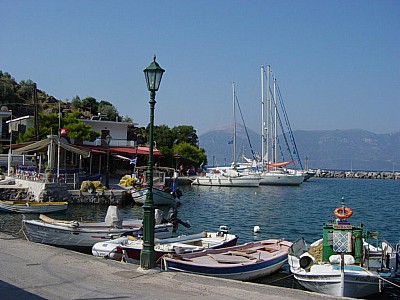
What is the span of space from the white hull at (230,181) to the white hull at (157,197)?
110 ft

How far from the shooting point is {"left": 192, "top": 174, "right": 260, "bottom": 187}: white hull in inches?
2776

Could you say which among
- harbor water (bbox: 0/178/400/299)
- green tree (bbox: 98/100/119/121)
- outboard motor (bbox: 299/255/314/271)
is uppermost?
green tree (bbox: 98/100/119/121)

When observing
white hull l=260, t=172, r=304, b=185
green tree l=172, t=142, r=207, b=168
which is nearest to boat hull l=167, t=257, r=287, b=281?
white hull l=260, t=172, r=304, b=185

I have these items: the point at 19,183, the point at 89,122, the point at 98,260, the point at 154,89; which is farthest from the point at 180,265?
the point at 89,122

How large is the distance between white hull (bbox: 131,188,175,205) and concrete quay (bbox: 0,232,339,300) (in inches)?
975

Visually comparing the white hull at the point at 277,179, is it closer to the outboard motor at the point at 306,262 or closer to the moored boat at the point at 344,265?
the moored boat at the point at 344,265

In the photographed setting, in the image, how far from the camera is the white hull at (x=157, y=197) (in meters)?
36.7

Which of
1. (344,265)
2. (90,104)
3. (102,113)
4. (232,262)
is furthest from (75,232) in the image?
(90,104)

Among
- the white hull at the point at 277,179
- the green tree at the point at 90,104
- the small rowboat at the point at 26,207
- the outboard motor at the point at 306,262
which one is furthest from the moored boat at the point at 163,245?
the green tree at the point at 90,104

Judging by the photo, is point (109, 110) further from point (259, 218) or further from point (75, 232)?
point (75, 232)

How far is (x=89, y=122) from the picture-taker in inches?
2446

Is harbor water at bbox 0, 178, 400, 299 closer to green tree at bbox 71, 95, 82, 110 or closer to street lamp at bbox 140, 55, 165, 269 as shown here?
street lamp at bbox 140, 55, 165, 269

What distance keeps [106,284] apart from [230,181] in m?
62.1

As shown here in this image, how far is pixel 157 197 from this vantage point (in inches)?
1453
